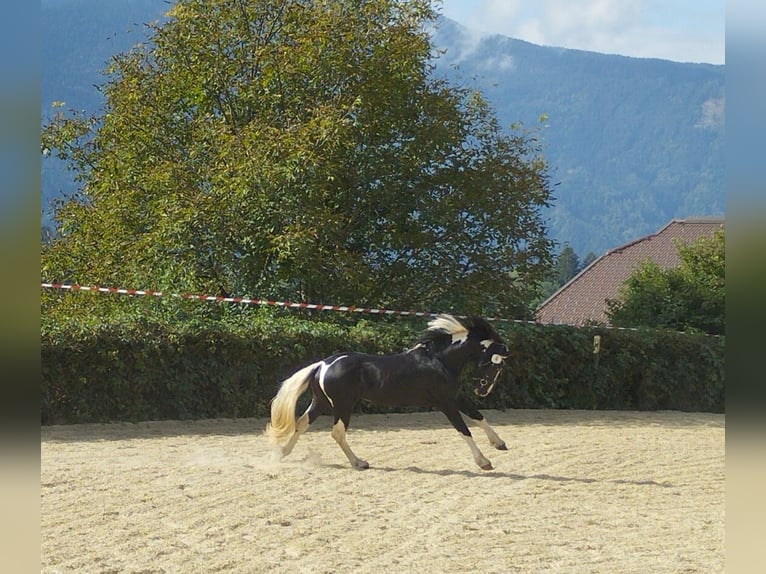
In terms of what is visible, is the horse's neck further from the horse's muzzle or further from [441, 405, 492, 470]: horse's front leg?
[441, 405, 492, 470]: horse's front leg

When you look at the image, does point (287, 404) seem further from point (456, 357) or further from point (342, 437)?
point (456, 357)

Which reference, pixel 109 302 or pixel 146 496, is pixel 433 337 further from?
pixel 109 302

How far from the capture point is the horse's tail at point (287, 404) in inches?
343

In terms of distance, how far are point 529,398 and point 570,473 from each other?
6241 mm

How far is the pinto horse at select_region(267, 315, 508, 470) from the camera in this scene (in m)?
8.83

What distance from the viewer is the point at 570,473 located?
8938 mm

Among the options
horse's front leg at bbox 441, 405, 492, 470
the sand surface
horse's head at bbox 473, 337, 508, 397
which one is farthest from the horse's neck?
the sand surface

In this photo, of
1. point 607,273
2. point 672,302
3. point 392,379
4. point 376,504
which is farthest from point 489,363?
point 607,273

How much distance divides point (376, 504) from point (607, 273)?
39.2 meters

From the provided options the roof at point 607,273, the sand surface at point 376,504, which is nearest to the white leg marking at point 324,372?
the sand surface at point 376,504

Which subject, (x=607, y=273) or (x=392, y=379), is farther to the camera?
(x=607, y=273)

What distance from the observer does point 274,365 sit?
13258 mm

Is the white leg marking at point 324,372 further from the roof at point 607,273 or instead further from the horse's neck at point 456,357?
the roof at point 607,273
